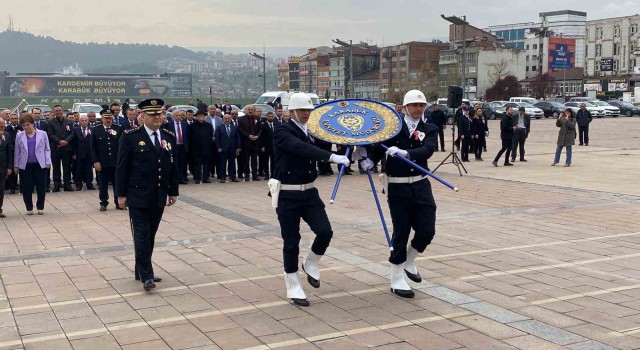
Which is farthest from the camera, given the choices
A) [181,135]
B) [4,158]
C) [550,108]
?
[550,108]

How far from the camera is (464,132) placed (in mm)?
22203

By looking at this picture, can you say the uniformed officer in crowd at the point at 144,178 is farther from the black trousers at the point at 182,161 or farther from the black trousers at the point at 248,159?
the black trousers at the point at 248,159

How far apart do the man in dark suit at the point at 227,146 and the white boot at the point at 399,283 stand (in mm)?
11176

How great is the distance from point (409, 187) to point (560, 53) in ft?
432

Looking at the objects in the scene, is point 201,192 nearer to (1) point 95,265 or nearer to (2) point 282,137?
(1) point 95,265

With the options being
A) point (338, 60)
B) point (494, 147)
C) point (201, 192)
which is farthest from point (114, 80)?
point (201, 192)

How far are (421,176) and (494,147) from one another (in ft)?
74.0

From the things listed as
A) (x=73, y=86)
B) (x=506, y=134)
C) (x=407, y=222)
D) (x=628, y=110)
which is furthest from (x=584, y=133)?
(x=73, y=86)

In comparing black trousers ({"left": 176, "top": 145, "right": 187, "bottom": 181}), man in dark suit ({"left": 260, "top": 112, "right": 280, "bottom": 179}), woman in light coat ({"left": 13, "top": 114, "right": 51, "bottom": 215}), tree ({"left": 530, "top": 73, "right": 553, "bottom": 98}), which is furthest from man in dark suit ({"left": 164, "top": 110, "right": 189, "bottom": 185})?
tree ({"left": 530, "top": 73, "right": 553, "bottom": 98})

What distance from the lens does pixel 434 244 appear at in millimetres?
9164

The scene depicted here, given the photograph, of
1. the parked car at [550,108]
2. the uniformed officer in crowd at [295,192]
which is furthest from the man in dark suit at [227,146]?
the parked car at [550,108]

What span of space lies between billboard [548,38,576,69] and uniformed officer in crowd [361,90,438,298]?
426 ft

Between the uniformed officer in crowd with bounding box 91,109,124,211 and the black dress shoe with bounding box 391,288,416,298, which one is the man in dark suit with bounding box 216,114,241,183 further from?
the black dress shoe with bounding box 391,288,416,298

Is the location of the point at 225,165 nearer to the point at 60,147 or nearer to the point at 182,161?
the point at 182,161
